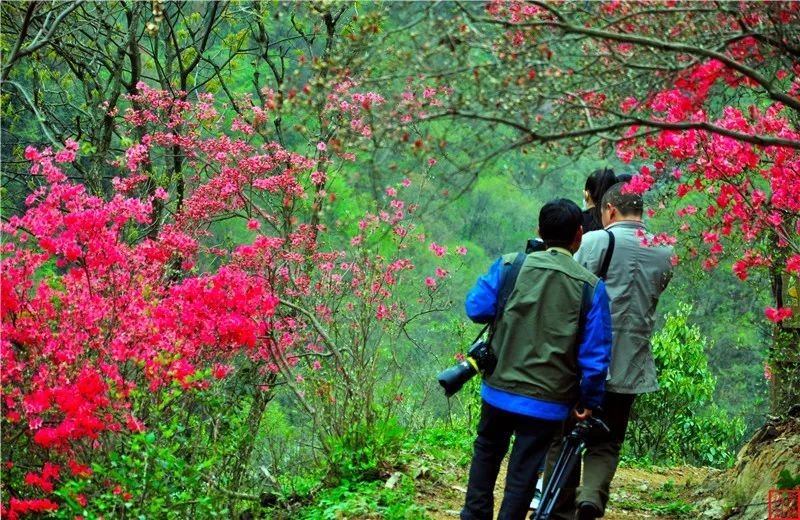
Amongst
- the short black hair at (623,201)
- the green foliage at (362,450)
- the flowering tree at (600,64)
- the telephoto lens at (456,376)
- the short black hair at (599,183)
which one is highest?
the flowering tree at (600,64)

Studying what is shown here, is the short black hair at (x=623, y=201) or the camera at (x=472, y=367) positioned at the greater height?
the short black hair at (x=623, y=201)

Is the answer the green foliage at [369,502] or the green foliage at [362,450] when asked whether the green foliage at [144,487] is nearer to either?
the green foliage at [369,502]

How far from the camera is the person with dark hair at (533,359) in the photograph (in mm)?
3867

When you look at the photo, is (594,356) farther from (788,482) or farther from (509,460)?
(788,482)

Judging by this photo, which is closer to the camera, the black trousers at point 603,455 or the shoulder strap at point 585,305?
the shoulder strap at point 585,305

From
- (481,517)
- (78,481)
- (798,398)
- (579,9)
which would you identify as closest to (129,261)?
(78,481)

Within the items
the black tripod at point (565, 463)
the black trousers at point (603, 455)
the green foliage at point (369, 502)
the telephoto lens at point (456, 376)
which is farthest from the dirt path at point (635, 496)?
the telephoto lens at point (456, 376)

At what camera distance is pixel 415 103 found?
309 cm

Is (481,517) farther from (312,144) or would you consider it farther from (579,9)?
(312,144)

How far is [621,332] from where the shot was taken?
4.56 metres

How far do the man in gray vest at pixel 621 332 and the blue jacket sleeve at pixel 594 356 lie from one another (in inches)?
24.5

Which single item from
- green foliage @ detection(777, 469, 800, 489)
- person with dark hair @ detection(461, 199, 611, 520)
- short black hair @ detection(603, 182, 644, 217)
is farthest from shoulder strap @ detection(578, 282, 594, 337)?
green foliage @ detection(777, 469, 800, 489)

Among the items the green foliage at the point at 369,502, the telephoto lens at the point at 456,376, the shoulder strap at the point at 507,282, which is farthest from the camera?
the green foliage at the point at 369,502

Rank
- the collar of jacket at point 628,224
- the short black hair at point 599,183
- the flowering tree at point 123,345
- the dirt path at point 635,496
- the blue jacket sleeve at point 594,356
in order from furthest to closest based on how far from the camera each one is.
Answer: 1. the dirt path at point 635,496
2. the short black hair at point 599,183
3. the collar of jacket at point 628,224
4. the flowering tree at point 123,345
5. the blue jacket sleeve at point 594,356
